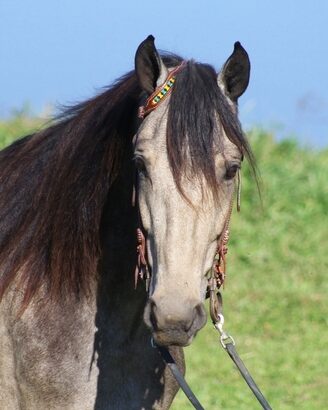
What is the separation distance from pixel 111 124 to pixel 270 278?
238 inches

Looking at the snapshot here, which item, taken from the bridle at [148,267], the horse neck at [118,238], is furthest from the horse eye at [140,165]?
the horse neck at [118,238]

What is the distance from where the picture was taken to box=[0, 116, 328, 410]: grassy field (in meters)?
7.86

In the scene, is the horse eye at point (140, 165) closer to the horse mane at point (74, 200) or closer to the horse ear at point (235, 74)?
the horse mane at point (74, 200)

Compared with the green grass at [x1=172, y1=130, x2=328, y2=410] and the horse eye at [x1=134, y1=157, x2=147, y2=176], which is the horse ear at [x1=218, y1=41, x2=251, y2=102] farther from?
the green grass at [x1=172, y1=130, x2=328, y2=410]

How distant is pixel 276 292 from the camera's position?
388 inches

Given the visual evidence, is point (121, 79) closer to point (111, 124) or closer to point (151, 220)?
point (111, 124)

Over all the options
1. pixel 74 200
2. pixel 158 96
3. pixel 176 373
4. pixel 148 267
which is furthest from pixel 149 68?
pixel 176 373

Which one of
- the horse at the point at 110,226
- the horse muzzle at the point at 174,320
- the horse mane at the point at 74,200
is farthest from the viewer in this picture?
the horse mane at the point at 74,200

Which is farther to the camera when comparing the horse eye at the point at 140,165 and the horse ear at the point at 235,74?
the horse ear at the point at 235,74

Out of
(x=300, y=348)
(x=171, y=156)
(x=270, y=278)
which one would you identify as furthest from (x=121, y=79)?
(x=270, y=278)

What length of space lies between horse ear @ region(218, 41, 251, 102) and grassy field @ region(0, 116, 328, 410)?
356 cm

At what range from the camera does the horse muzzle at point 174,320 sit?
3525mm

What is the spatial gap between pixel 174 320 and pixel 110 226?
0.78 m

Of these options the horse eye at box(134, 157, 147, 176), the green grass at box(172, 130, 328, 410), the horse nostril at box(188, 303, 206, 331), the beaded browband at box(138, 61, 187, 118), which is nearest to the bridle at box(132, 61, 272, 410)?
the beaded browband at box(138, 61, 187, 118)
